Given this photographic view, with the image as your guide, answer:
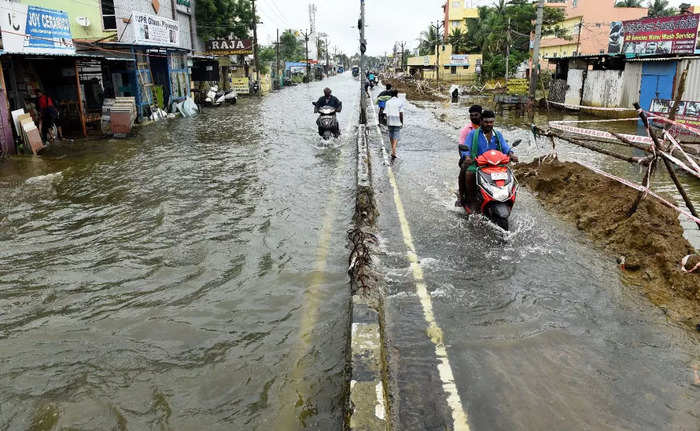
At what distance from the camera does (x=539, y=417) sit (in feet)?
11.4

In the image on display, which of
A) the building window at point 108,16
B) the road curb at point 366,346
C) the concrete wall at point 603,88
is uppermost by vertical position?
the building window at point 108,16

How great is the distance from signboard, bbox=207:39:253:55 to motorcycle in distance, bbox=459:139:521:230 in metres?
35.6

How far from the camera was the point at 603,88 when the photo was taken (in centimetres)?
2409

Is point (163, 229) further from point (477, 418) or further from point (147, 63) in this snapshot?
point (147, 63)

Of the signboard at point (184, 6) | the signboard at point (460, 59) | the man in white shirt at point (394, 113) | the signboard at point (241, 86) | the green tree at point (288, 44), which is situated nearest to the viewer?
the man in white shirt at point (394, 113)

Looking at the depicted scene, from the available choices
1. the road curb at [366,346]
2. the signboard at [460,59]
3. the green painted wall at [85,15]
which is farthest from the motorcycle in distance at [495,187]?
the signboard at [460,59]

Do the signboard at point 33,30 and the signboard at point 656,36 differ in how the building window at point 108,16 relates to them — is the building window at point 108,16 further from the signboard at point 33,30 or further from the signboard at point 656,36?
the signboard at point 656,36

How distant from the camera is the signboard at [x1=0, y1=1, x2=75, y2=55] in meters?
13.0

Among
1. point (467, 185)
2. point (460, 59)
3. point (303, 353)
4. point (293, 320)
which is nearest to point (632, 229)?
point (467, 185)

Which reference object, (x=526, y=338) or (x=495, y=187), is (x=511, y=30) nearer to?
(x=495, y=187)

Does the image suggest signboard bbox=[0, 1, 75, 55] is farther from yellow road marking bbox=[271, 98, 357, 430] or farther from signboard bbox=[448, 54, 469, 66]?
signboard bbox=[448, 54, 469, 66]

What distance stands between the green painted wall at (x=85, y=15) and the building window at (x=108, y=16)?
42.6 inches

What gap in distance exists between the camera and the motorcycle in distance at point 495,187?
22.7 ft

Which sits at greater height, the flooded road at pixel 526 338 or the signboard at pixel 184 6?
the signboard at pixel 184 6
